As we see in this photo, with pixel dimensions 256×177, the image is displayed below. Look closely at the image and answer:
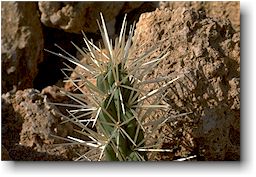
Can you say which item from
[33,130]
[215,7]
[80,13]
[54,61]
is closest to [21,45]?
[54,61]

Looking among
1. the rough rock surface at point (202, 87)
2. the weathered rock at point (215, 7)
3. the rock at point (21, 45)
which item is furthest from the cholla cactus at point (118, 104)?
the rock at point (21, 45)

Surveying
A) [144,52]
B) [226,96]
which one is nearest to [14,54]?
[144,52]

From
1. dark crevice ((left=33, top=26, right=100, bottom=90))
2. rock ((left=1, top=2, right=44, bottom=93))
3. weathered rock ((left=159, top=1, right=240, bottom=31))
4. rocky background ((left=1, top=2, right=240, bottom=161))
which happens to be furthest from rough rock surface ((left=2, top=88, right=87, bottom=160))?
weathered rock ((left=159, top=1, right=240, bottom=31))

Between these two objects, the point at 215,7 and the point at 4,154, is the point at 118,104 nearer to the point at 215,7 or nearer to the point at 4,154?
the point at 4,154

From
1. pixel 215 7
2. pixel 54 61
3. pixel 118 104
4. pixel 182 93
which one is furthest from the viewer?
pixel 54 61

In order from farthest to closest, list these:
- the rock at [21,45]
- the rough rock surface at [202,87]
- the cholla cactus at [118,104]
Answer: the rock at [21,45]
the rough rock surface at [202,87]
the cholla cactus at [118,104]

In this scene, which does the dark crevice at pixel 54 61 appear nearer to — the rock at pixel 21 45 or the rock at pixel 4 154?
the rock at pixel 21 45
